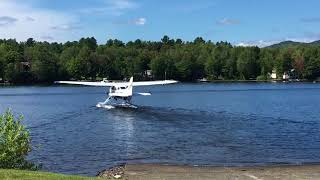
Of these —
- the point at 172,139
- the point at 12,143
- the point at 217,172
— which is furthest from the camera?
the point at 172,139

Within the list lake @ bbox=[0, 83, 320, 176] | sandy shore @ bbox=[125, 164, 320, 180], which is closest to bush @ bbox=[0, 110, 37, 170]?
sandy shore @ bbox=[125, 164, 320, 180]

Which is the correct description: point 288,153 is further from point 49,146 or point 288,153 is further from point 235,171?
point 49,146

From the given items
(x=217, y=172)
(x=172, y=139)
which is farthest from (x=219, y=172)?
(x=172, y=139)

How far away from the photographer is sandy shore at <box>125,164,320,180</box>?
24541 mm

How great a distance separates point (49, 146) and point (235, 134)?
48.9ft

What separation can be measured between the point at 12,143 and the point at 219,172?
9.89m

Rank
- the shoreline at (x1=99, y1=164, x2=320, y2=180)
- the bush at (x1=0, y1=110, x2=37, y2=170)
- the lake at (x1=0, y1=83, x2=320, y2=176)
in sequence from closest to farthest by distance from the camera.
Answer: the bush at (x1=0, y1=110, x2=37, y2=170), the shoreline at (x1=99, y1=164, x2=320, y2=180), the lake at (x1=0, y1=83, x2=320, y2=176)

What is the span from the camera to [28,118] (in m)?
62.5

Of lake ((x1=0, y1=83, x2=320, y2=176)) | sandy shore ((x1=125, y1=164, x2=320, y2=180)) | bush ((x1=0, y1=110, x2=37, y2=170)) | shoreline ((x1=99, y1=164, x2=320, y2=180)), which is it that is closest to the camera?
bush ((x1=0, y1=110, x2=37, y2=170))

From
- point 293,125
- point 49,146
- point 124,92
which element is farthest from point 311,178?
point 124,92

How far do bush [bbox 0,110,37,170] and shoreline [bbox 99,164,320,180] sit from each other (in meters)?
4.86

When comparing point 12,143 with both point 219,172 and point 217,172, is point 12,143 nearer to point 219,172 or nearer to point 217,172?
point 217,172

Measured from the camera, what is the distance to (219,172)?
26.7 metres

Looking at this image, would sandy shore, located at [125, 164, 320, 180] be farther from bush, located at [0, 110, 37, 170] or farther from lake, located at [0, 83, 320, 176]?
bush, located at [0, 110, 37, 170]
